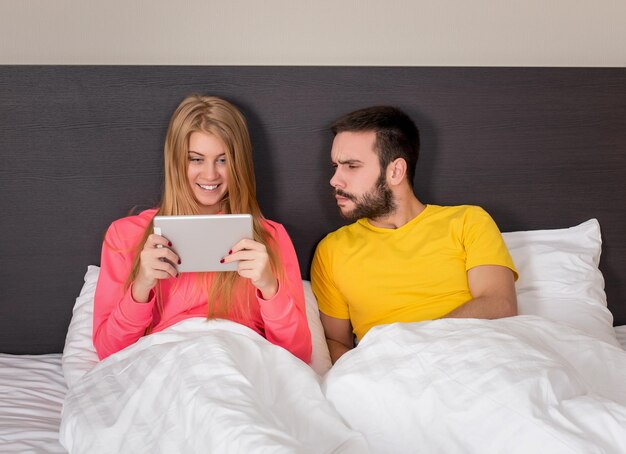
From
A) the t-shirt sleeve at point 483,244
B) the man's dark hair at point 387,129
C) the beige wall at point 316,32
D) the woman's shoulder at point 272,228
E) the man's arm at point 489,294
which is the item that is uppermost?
the beige wall at point 316,32

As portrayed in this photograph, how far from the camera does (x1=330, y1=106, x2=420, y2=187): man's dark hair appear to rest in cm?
178

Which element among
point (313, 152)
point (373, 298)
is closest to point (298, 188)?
point (313, 152)

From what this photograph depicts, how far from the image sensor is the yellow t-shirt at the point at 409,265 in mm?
1701

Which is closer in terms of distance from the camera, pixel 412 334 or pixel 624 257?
pixel 412 334

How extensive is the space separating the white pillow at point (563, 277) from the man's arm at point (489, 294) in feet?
0.58

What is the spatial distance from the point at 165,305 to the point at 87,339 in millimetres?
241

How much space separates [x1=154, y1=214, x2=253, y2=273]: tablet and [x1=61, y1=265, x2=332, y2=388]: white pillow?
40 cm

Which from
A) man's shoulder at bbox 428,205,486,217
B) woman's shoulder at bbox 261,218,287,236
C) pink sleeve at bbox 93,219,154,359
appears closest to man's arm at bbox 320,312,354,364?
woman's shoulder at bbox 261,218,287,236

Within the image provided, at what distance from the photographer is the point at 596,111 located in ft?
6.71

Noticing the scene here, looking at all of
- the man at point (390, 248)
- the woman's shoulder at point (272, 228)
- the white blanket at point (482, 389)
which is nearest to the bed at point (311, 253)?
the white blanket at point (482, 389)

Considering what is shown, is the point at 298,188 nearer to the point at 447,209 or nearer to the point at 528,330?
the point at 447,209

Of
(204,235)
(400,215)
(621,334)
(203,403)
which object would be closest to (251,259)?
(204,235)

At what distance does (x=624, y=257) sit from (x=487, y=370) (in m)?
1.16

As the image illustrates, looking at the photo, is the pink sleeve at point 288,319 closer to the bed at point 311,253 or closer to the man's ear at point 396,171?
the bed at point 311,253
